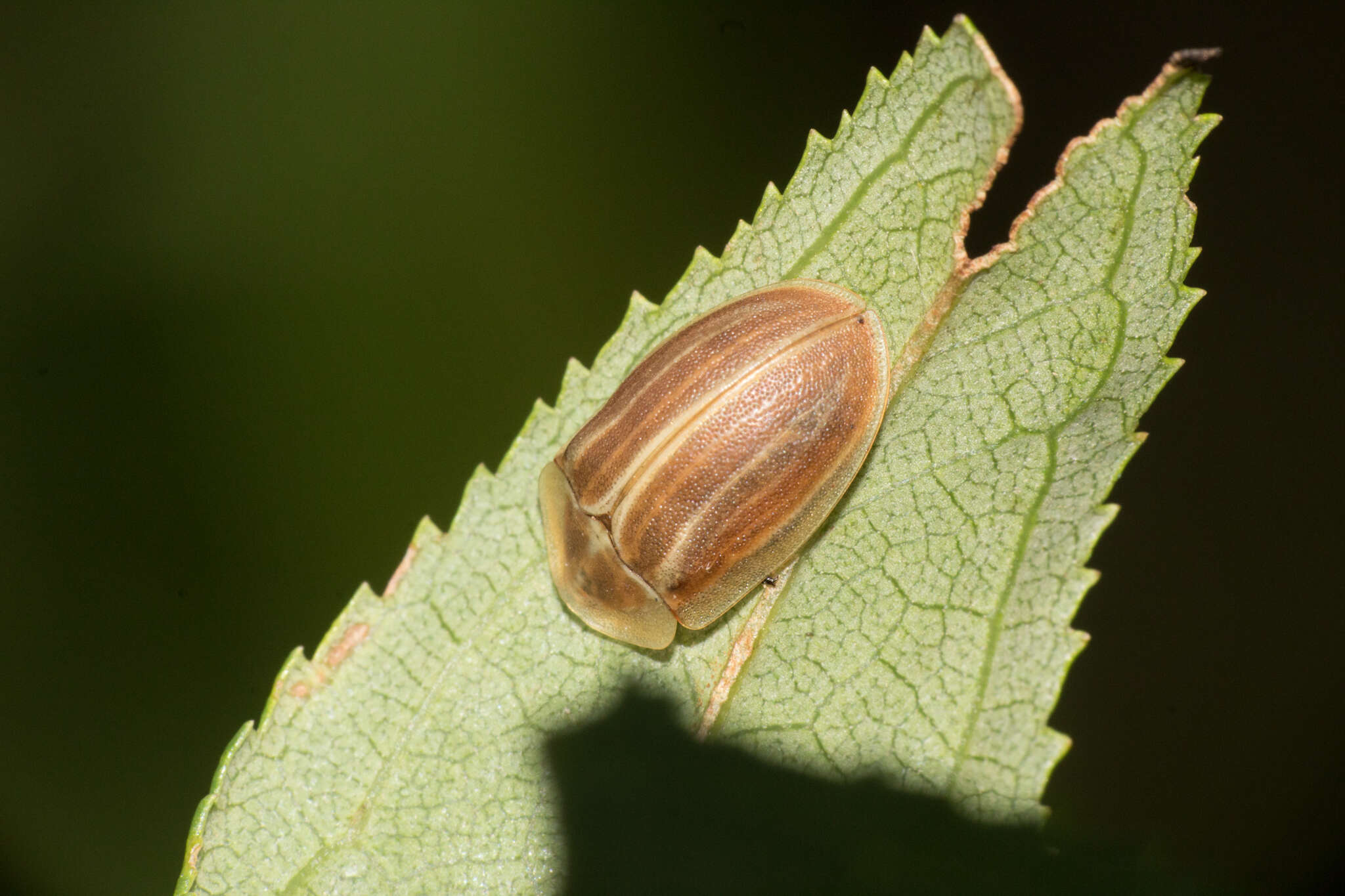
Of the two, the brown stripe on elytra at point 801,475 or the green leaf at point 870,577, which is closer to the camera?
the green leaf at point 870,577

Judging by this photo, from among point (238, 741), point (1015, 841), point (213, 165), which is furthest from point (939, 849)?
point (213, 165)

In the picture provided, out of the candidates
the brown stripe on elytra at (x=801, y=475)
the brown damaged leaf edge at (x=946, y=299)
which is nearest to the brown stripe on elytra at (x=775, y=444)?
the brown stripe on elytra at (x=801, y=475)

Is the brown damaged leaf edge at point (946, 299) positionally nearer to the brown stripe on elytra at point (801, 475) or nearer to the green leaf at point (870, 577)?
the green leaf at point (870, 577)

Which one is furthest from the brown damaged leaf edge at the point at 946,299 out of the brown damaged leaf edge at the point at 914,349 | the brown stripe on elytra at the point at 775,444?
the brown stripe on elytra at the point at 775,444

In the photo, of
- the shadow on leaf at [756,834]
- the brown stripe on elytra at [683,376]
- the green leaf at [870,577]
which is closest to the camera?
the shadow on leaf at [756,834]

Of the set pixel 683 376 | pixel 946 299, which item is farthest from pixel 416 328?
pixel 946 299

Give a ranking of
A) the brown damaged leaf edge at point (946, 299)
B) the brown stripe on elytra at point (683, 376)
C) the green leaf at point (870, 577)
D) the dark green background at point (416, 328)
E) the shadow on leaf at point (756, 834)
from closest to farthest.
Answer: the shadow on leaf at point (756, 834) → the green leaf at point (870, 577) → the brown damaged leaf edge at point (946, 299) → the brown stripe on elytra at point (683, 376) → the dark green background at point (416, 328)

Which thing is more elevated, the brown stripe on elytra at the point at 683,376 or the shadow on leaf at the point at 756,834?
the brown stripe on elytra at the point at 683,376
